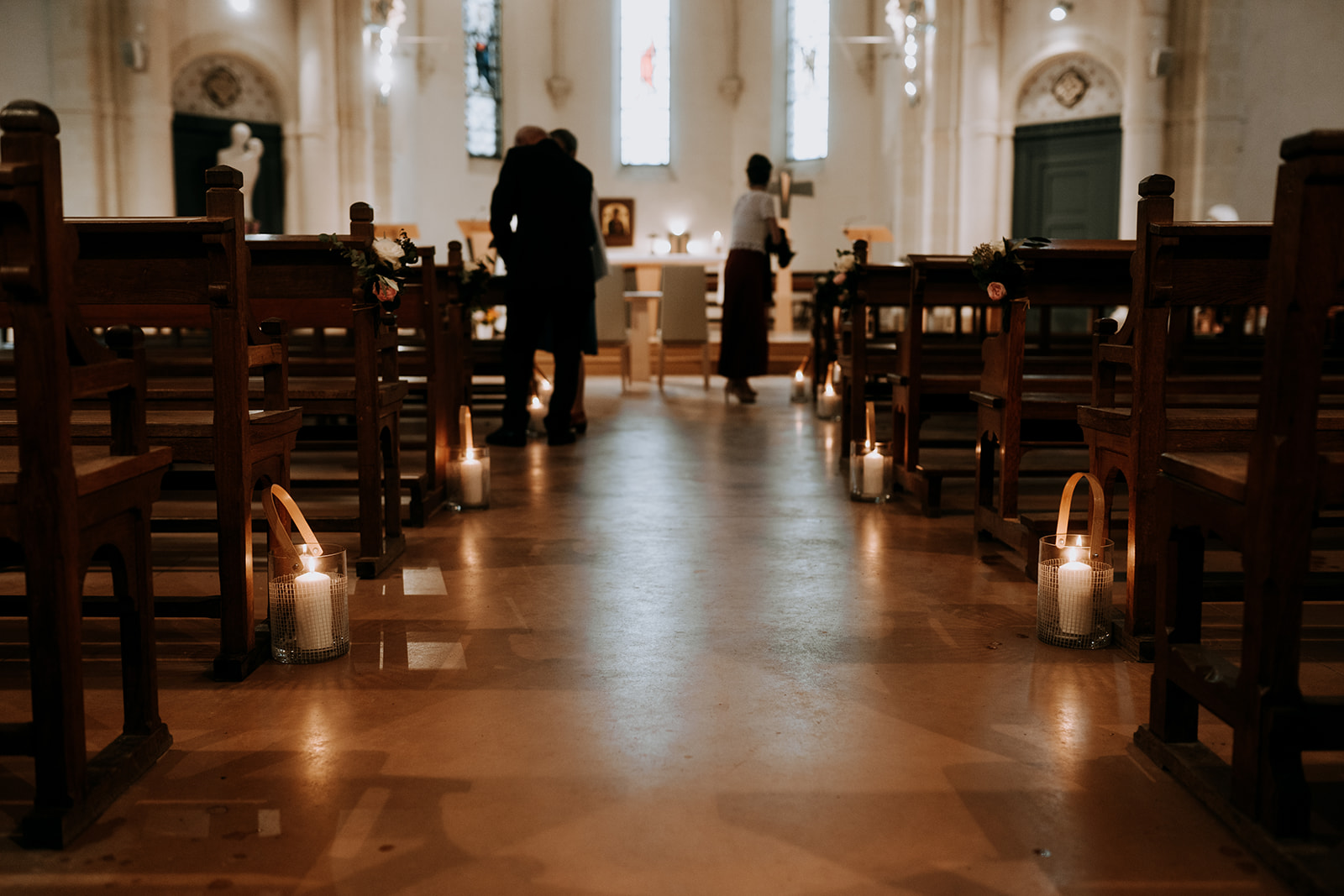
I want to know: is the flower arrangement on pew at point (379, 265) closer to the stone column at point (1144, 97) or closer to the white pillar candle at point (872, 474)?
the white pillar candle at point (872, 474)

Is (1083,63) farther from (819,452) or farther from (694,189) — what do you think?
(819,452)

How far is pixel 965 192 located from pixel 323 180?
7.18m

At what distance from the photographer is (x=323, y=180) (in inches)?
516

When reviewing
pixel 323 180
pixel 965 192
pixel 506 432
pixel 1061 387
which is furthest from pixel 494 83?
pixel 1061 387

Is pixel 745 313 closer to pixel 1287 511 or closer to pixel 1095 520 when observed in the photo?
pixel 1095 520

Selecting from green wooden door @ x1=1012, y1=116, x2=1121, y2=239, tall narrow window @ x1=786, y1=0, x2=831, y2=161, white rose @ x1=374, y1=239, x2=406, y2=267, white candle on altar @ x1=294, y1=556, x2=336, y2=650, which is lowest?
white candle on altar @ x1=294, y1=556, x2=336, y2=650

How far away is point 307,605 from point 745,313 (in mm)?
6267

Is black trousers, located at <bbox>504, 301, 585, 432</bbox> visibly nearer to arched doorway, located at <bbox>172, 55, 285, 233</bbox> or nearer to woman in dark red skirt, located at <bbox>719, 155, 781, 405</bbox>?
woman in dark red skirt, located at <bbox>719, 155, 781, 405</bbox>

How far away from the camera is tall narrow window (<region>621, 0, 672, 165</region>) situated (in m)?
16.9

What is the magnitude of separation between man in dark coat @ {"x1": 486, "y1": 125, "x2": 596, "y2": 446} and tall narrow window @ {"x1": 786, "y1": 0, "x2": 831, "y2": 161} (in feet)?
35.6

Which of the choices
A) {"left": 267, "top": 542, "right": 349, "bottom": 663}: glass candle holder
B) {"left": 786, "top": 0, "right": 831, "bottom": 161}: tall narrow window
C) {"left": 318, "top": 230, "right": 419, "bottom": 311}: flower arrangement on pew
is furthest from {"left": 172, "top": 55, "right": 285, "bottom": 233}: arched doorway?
{"left": 267, "top": 542, "right": 349, "bottom": 663}: glass candle holder

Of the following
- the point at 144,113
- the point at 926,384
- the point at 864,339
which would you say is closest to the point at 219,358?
the point at 926,384

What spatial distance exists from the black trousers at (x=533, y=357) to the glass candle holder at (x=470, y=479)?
1.57 metres

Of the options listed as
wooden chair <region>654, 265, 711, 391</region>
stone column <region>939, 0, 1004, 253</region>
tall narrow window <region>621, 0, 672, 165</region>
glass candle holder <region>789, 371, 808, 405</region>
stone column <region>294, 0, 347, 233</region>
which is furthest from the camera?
tall narrow window <region>621, 0, 672, 165</region>
